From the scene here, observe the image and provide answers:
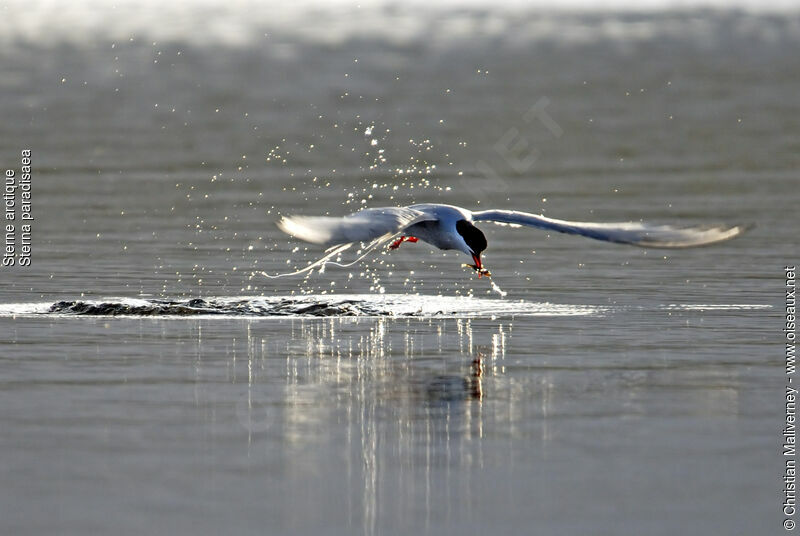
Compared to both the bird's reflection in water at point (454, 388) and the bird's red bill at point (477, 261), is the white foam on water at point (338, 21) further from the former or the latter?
the bird's reflection in water at point (454, 388)

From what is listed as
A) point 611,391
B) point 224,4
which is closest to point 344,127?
point 611,391

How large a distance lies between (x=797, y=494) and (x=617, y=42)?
129 feet

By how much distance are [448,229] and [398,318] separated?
0.92m

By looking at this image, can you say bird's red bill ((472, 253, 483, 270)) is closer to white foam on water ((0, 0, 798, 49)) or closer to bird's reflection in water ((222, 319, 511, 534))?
bird's reflection in water ((222, 319, 511, 534))

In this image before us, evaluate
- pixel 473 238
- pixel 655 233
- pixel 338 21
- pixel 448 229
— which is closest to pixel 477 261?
pixel 473 238

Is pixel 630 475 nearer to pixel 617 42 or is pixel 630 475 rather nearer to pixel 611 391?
pixel 611 391

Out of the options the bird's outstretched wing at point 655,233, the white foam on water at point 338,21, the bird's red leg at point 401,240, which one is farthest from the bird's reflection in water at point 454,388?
the white foam on water at point 338,21

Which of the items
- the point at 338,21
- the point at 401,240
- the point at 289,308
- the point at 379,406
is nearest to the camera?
the point at 379,406

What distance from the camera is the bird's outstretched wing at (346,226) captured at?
43.5 ft

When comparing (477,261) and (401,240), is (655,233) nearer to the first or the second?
(477,261)

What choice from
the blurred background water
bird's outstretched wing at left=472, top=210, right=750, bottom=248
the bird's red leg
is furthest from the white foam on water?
bird's outstretched wing at left=472, top=210, right=750, bottom=248

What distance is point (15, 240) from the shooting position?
1958 cm

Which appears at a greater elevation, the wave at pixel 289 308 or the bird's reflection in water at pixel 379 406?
the wave at pixel 289 308

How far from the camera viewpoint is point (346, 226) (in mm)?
13633
